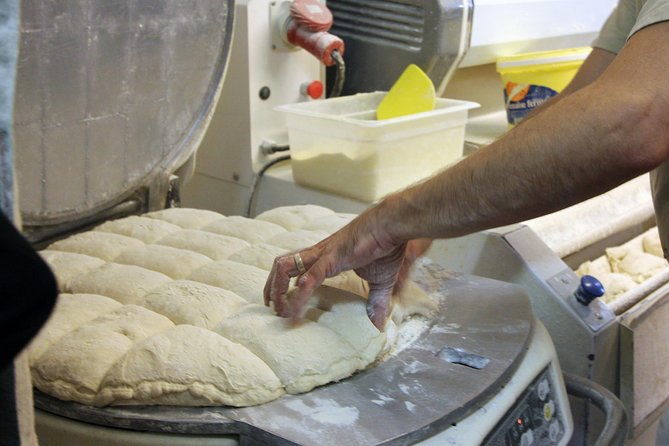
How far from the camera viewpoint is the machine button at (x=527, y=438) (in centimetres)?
101

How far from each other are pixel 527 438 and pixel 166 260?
611 mm

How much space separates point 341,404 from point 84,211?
698 millimetres

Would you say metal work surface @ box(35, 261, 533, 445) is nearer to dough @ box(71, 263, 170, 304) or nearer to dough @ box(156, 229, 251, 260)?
dough @ box(71, 263, 170, 304)

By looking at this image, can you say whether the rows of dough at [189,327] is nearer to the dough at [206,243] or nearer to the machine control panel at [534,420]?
the dough at [206,243]

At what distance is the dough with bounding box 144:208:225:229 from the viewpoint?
1.39 meters

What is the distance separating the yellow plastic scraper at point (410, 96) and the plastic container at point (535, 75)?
0.38m

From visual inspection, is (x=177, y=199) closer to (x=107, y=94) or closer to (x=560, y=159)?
(x=107, y=94)

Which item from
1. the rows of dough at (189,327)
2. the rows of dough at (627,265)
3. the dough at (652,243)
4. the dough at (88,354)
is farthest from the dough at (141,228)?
the dough at (652,243)

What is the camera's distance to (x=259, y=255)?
1.22m

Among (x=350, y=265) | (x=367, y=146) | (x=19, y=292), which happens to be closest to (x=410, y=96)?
(x=367, y=146)

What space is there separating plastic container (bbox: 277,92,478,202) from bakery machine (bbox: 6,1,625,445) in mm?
142

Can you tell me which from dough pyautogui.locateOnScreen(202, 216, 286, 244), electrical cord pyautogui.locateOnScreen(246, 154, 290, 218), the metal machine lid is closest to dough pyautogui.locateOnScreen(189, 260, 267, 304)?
dough pyautogui.locateOnScreen(202, 216, 286, 244)

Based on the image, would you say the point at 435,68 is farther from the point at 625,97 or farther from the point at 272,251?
the point at 625,97

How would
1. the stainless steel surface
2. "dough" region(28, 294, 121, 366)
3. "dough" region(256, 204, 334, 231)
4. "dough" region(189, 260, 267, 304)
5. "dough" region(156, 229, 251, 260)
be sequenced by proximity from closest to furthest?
"dough" region(28, 294, 121, 366) → "dough" region(189, 260, 267, 304) → "dough" region(156, 229, 251, 260) → "dough" region(256, 204, 334, 231) → the stainless steel surface
